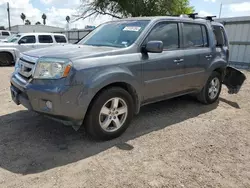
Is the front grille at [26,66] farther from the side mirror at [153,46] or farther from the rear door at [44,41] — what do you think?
the rear door at [44,41]

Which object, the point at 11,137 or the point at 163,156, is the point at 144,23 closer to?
the point at 163,156

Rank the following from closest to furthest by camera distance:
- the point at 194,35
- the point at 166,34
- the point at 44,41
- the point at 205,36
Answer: the point at 166,34 → the point at 194,35 → the point at 205,36 → the point at 44,41

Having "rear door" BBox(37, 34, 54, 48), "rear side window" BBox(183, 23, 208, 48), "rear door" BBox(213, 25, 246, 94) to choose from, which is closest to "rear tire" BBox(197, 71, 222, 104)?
"rear door" BBox(213, 25, 246, 94)

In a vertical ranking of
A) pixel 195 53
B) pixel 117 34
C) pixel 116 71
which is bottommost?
pixel 116 71

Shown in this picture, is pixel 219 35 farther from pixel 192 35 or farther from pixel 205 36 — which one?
pixel 192 35

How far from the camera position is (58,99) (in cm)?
297

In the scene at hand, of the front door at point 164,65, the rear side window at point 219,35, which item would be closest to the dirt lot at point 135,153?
the front door at point 164,65

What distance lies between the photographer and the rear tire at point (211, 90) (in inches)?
207

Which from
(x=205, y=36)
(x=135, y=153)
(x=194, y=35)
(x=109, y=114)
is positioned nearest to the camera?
(x=135, y=153)

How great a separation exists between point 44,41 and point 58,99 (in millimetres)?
10522

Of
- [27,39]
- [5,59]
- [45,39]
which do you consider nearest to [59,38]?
[45,39]

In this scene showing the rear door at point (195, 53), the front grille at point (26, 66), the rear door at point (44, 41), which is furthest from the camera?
the rear door at point (44, 41)

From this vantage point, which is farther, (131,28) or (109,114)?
(131,28)

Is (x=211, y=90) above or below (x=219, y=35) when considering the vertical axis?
below
